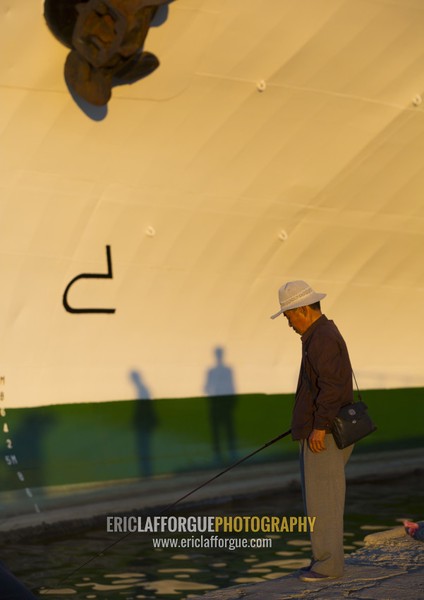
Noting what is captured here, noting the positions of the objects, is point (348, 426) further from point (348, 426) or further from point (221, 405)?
point (221, 405)

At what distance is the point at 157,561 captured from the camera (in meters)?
8.58

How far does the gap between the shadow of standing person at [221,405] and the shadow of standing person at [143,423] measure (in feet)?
2.10

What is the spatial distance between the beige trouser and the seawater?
1.67m

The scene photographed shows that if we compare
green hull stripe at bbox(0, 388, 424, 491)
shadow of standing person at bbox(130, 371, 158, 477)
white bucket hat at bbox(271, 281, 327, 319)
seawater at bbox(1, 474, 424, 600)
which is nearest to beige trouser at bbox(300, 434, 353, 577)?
white bucket hat at bbox(271, 281, 327, 319)

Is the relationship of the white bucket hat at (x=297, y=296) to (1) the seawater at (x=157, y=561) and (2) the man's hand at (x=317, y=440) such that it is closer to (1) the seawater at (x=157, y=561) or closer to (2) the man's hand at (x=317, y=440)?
(2) the man's hand at (x=317, y=440)

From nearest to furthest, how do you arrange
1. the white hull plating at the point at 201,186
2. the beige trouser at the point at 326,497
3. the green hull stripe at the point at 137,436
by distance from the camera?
the beige trouser at the point at 326,497, the white hull plating at the point at 201,186, the green hull stripe at the point at 137,436

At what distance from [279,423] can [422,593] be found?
5.31 metres

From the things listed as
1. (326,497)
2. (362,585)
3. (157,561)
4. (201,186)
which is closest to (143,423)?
(157,561)

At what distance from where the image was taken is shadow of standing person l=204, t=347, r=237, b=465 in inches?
421

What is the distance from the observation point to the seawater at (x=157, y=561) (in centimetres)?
785

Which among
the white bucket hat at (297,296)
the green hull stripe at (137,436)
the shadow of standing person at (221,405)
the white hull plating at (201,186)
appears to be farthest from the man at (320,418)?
the shadow of standing person at (221,405)

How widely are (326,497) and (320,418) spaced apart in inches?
17.4

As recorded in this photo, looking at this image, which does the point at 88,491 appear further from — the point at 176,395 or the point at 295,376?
the point at 295,376

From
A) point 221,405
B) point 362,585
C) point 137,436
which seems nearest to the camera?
point 362,585
